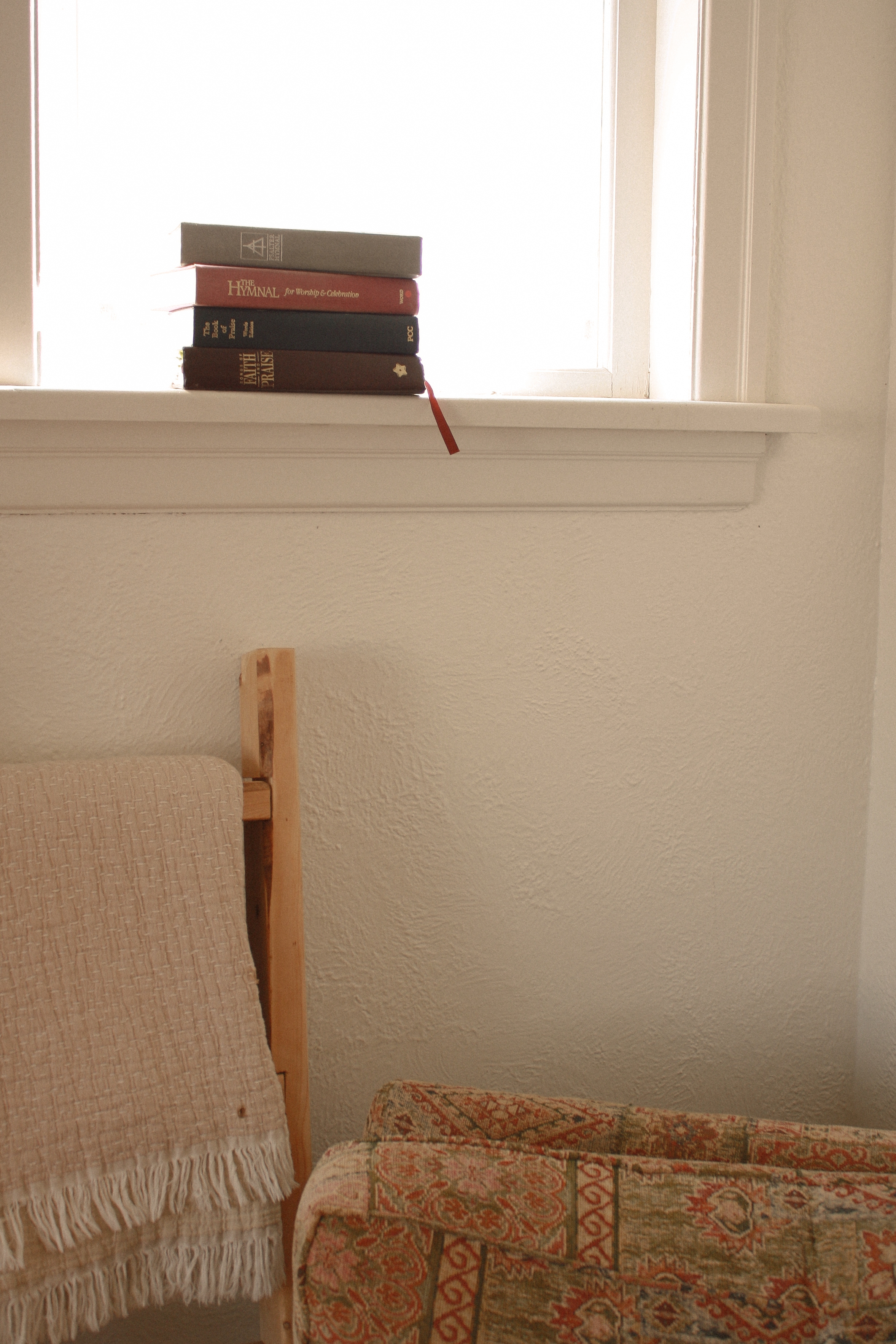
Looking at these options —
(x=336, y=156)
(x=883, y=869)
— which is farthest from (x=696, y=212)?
(x=883, y=869)

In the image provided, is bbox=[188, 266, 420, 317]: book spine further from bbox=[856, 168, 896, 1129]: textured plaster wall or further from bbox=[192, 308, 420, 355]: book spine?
bbox=[856, 168, 896, 1129]: textured plaster wall

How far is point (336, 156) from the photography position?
1.10 m

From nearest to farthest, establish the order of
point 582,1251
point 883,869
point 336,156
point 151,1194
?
point 582,1251, point 151,1194, point 336,156, point 883,869

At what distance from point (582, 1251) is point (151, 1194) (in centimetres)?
36

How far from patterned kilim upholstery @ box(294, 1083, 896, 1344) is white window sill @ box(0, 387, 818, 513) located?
62 cm

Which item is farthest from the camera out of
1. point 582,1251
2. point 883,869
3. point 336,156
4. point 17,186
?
point 883,869

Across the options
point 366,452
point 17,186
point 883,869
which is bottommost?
point 883,869

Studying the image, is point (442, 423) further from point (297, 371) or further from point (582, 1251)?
point (582, 1251)

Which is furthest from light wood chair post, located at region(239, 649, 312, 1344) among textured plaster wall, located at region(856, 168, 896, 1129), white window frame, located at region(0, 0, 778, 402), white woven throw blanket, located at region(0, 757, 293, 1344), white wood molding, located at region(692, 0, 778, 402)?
textured plaster wall, located at region(856, 168, 896, 1129)

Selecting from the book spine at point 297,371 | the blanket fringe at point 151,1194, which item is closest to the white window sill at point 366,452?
the book spine at point 297,371

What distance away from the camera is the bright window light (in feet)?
3.40

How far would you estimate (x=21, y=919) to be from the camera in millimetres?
856

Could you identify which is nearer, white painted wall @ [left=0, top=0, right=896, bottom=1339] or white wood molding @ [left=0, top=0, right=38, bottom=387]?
white wood molding @ [left=0, top=0, right=38, bottom=387]

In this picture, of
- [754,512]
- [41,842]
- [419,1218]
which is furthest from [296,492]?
[419,1218]
